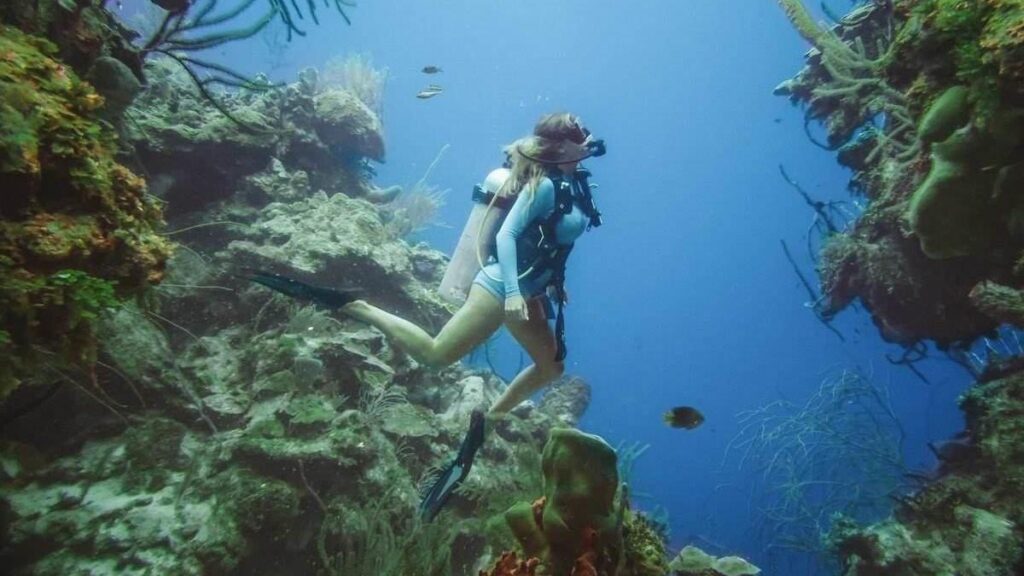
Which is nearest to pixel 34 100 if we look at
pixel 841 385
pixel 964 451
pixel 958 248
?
pixel 958 248

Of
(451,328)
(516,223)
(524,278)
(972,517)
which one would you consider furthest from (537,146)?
(972,517)

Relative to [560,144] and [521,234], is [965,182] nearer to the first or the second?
[560,144]

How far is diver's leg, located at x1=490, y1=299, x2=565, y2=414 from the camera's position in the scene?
4.57m

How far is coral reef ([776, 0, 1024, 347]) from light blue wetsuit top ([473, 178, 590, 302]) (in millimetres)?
2912

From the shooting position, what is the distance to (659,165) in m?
105

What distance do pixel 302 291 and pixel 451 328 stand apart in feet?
4.27

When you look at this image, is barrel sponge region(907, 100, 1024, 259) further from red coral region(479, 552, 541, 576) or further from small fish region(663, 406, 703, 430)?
red coral region(479, 552, 541, 576)

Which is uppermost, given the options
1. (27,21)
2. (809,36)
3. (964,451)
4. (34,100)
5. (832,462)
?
(809,36)

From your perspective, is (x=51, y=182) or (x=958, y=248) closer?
(x=51, y=182)

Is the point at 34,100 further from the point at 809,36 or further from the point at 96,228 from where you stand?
the point at 809,36

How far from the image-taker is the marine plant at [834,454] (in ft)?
28.3

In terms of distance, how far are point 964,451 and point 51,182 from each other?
27.9 feet

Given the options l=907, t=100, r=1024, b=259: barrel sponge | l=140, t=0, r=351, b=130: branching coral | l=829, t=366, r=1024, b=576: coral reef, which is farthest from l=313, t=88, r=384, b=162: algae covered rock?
l=829, t=366, r=1024, b=576: coral reef

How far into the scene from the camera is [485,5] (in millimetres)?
97312
